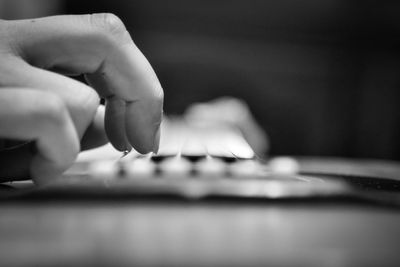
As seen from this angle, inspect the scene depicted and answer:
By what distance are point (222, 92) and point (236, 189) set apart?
2.67 metres

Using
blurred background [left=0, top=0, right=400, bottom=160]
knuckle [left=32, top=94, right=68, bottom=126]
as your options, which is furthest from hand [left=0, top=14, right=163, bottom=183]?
blurred background [left=0, top=0, right=400, bottom=160]

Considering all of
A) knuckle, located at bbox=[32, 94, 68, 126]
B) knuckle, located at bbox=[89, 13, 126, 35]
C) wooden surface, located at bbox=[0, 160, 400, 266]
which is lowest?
wooden surface, located at bbox=[0, 160, 400, 266]

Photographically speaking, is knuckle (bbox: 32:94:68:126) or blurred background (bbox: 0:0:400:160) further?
blurred background (bbox: 0:0:400:160)

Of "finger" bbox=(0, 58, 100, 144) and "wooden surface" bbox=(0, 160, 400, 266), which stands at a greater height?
"finger" bbox=(0, 58, 100, 144)

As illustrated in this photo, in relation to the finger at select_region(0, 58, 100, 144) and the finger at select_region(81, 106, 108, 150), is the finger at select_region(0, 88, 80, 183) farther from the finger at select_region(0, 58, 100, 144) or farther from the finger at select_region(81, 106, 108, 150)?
the finger at select_region(81, 106, 108, 150)

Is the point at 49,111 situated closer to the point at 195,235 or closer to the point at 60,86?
the point at 60,86

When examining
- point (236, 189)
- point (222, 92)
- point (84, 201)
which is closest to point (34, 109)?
point (84, 201)

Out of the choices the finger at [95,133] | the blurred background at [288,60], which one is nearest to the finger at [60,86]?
the finger at [95,133]

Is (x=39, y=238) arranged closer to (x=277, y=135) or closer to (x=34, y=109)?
(x=34, y=109)

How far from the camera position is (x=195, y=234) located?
304 millimetres

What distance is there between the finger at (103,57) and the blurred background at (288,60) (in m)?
2.56

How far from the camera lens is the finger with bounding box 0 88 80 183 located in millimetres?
383

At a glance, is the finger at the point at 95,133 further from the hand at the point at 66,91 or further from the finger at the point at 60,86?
the finger at the point at 60,86

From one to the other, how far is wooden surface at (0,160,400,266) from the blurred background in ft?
8.89
